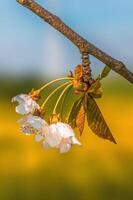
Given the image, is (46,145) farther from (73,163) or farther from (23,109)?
(73,163)

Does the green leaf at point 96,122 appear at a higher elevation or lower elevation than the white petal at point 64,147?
higher

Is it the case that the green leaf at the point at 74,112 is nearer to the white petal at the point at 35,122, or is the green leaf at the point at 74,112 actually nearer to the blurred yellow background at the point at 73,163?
the white petal at the point at 35,122

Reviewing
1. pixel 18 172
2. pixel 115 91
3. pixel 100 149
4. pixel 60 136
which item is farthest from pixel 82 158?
pixel 60 136

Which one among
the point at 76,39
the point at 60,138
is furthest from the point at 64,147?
the point at 76,39

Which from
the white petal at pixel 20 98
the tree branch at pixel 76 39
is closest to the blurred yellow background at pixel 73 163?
the white petal at pixel 20 98

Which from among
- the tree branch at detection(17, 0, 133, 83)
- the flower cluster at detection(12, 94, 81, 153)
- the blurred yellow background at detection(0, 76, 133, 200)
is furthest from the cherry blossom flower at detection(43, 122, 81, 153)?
the blurred yellow background at detection(0, 76, 133, 200)

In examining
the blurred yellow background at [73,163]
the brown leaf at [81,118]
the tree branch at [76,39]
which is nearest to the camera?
the tree branch at [76,39]

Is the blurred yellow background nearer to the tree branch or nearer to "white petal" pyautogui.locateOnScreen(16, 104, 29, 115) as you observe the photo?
"white petal" pyautogui.locateOnScreen(16, 104, 29, 115)
